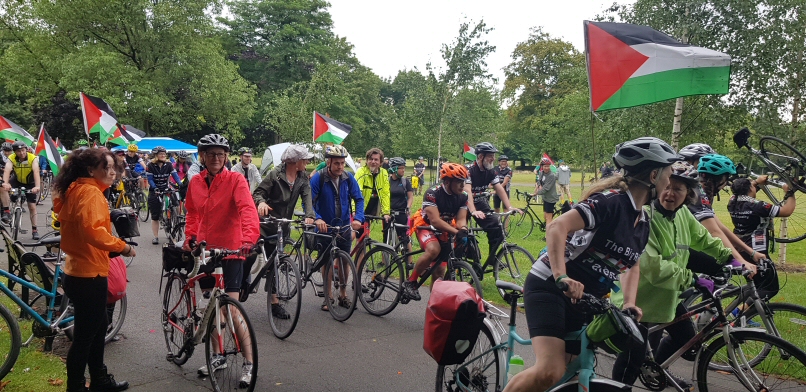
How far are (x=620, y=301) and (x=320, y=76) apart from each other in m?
18.8

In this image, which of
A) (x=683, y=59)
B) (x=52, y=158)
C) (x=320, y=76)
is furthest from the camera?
(x=320, y=76)

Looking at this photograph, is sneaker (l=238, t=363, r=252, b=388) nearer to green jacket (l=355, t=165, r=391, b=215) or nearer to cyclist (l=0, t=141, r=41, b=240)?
green jacket (l=355, t=165, r=391, b=215)

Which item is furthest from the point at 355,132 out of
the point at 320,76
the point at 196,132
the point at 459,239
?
the point at 459,239

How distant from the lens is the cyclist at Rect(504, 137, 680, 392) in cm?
299

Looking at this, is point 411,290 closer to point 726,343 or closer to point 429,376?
point 429,376

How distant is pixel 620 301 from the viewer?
12.8ft

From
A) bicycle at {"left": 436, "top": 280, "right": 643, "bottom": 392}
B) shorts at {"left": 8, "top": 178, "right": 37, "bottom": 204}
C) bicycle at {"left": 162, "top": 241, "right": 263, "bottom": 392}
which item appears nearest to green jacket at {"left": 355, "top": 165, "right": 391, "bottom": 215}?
bicycle at {"left": 162, "top": 241, "right": 263, "bottom": 392}

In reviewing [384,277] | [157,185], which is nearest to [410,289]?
[384,277]

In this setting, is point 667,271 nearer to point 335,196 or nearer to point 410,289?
point 410,289

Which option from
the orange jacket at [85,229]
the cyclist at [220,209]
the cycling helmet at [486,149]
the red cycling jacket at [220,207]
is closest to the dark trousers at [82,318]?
the orange jacket at [85,229]

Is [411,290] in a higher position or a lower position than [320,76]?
lower

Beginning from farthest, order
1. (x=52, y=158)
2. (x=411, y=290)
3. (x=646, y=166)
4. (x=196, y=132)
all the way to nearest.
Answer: (x=196, y=132)
(x=52, y=158)
(x=411, y=290)
(x=646, y=166)

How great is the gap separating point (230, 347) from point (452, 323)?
1843 mm

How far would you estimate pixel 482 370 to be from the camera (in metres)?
3.59
